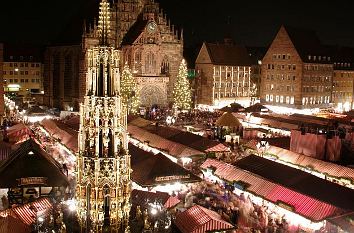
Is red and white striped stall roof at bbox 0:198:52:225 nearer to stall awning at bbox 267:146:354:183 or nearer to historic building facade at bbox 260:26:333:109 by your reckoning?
stall awning at bbox 267:146:354:183

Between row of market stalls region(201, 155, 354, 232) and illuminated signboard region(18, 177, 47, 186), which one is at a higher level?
illuminated signboard region(18, 177, 47, 186)

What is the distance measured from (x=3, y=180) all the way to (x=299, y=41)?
178 ft

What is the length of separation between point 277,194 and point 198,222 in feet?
18.7

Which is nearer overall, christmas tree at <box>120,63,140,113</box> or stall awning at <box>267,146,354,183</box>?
stall awning at <box>267,146,354,183</box>

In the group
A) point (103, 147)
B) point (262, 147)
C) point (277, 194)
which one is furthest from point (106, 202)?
point (262, 147)

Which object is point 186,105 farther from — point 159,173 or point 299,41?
point 159,173

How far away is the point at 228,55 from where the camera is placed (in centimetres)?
7138

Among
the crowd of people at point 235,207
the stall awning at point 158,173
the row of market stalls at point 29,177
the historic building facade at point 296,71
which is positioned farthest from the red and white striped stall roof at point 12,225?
the historic building facade at point 296,71

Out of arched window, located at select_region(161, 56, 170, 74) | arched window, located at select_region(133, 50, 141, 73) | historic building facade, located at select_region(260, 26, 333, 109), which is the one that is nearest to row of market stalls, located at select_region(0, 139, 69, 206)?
arched window, located at select_region(133, 50, 141, 73)

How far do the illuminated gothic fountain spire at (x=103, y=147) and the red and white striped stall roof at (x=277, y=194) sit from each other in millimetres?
9366

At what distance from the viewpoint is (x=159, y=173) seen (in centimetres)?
2306

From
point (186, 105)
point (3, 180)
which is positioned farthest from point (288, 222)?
point (186, 105)

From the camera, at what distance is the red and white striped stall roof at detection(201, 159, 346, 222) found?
18692 millimetres

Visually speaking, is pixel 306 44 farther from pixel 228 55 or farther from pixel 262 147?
pixel 262 147
